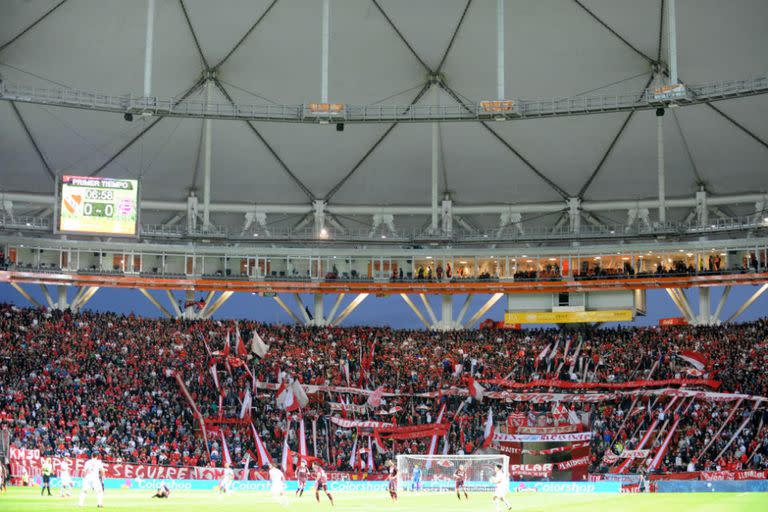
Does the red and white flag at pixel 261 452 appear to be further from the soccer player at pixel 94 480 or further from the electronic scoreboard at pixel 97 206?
the soccer player at pixel 94 480

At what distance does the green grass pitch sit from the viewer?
37750 millimetres

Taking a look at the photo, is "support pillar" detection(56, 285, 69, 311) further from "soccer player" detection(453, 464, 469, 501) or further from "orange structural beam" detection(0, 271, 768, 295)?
"soccer player" detection(453, 464, 469, 501)

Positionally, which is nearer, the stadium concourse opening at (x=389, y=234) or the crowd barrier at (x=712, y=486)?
the crowd barrier at (x=712, y=486)

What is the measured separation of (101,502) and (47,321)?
1351 inches

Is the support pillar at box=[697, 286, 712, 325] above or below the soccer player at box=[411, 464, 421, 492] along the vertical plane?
above

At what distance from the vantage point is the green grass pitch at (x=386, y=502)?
37750mm

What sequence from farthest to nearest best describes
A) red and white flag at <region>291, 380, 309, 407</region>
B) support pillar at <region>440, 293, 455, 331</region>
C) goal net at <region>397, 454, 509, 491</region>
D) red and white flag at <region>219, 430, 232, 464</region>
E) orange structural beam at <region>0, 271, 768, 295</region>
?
support pillar at <region>440, 293, 455, 331</region>
orange structural beam at <region>0, 271, 768, 295</region>
red and white flag at <region>291, 380, 309, 407</region>
red and white flag at <region>219, 430, 232, 464</region>
goal net at <region>397, 454, 509, 491</region>

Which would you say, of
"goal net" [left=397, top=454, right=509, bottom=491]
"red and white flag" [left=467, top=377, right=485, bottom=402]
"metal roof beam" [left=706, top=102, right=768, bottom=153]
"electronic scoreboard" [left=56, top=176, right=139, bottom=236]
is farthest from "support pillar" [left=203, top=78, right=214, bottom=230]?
"metal roof beam" [left=706, top=102, right=768, bottom=153]

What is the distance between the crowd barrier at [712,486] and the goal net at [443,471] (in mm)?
7712

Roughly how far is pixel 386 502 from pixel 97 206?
3347cm

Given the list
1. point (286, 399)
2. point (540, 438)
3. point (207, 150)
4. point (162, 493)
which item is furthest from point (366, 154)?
point (162, 493)

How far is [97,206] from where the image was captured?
220ft

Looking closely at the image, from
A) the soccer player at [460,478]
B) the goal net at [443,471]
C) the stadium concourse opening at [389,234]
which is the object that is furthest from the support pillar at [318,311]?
the soccer player at [460,478]

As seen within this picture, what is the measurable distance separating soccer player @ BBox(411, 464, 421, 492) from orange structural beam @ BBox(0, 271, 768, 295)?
3110cm
